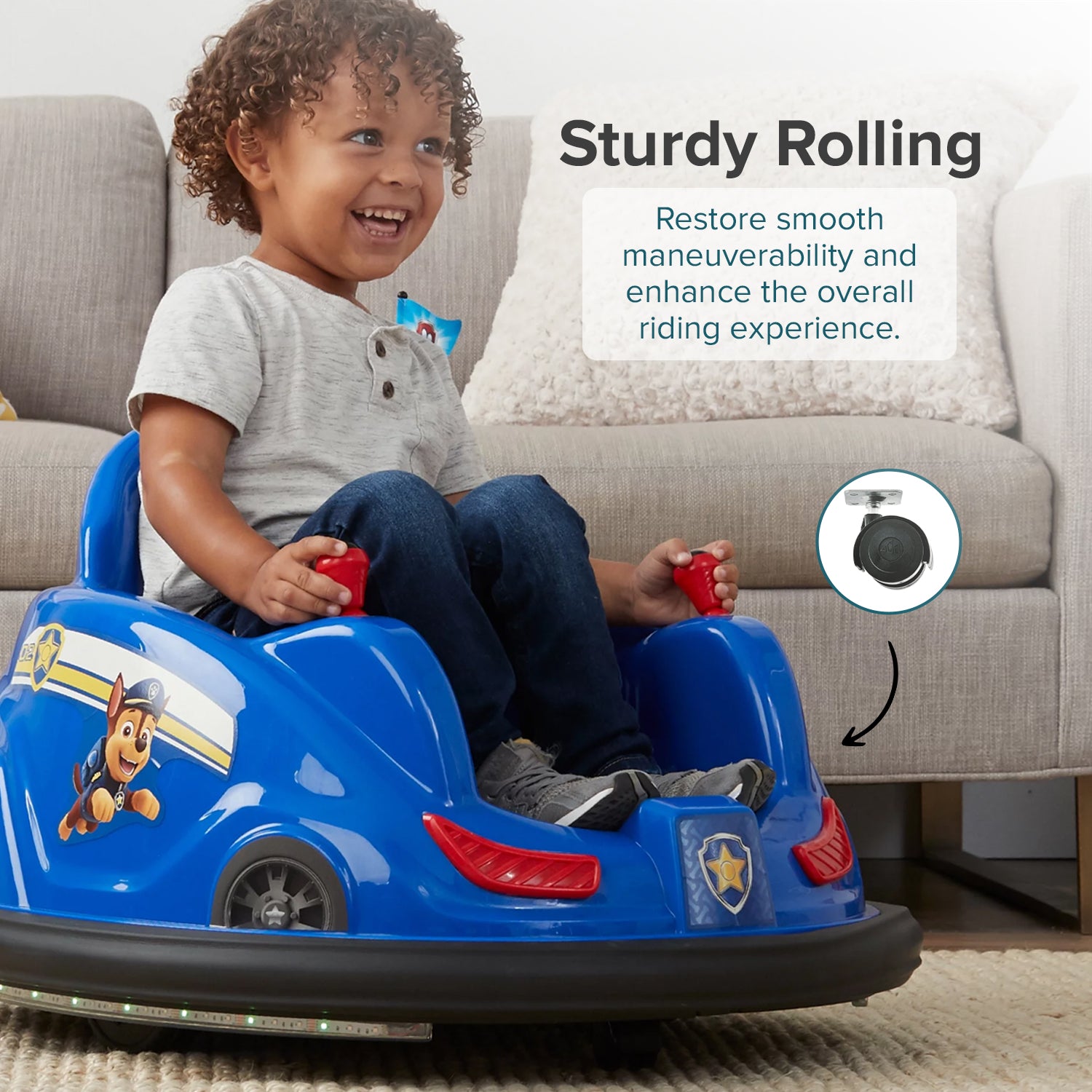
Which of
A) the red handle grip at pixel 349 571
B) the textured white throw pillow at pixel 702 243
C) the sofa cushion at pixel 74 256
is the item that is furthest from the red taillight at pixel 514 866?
the sofa cushion at pixel 74 256

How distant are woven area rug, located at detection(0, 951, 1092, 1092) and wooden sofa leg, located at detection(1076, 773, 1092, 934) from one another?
26cm

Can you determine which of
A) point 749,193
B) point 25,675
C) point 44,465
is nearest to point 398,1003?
point 25,675

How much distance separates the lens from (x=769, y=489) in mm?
1093

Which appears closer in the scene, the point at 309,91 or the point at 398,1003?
the point at 398,1003

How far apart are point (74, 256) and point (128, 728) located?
936mm

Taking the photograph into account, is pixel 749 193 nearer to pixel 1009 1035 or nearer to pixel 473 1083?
pixel 1009 1035

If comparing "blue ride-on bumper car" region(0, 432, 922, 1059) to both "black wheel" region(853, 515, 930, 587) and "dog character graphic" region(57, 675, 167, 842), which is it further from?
"black wheel" region(853, 515, 930, 587)

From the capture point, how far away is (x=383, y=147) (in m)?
0.81

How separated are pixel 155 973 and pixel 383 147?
48 centimetres

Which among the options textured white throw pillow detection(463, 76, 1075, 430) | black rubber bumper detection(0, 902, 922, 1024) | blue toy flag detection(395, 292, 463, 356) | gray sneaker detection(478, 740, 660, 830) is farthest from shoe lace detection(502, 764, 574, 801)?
blue toy flag detection(395, 292, 463, 356)

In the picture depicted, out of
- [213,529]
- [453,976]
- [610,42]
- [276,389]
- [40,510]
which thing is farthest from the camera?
[610,42]

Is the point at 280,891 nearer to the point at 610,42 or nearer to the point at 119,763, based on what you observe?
the point at 119,763

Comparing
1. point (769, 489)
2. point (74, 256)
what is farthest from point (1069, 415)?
point (74, 256)

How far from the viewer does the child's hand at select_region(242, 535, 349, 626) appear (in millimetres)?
630
